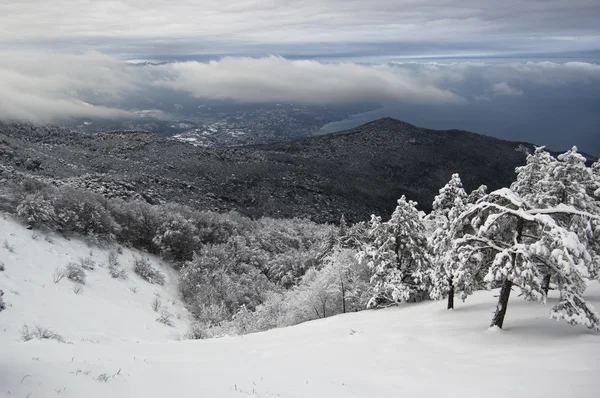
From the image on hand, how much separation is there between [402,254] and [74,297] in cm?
1762

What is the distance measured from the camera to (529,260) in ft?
32.5

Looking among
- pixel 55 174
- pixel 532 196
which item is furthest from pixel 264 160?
pixel 532 196

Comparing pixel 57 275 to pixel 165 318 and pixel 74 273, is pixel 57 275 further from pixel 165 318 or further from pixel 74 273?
pixel 165 318

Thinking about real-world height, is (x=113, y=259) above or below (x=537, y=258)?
below

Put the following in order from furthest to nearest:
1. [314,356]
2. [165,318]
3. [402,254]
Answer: [402,254] < [165,318] < [314,356]

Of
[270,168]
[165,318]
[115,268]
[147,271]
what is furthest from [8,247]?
[270,168]

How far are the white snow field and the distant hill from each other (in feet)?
87.4

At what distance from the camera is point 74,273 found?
20.3m

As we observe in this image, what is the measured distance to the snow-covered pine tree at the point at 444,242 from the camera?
45.7 feet

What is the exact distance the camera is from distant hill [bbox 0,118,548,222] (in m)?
52.3

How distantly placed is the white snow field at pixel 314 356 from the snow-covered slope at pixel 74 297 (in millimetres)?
106

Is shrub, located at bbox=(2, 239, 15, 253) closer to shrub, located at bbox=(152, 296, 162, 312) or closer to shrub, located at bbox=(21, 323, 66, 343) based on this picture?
shrub, located at bbox=(152, 296, 162, 312)

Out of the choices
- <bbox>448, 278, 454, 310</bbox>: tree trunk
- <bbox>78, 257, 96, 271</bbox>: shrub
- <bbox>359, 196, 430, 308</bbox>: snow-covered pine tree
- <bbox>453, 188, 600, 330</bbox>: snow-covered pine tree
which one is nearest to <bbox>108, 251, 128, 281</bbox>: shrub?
<bbox>78, 257, 96, 271</bbox>: shrub

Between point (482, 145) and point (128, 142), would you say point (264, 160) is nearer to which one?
point (128, 142)
